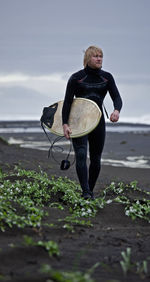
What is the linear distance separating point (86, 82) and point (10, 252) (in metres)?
3.55

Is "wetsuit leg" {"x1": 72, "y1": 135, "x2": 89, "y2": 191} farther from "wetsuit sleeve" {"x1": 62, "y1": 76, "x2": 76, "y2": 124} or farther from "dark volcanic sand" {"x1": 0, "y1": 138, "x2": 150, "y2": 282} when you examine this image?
"dark volcanic sand" {"x1": 0, "y1": 138, "x2": 150, "y2": 282}

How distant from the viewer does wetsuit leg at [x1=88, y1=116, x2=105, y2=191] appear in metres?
6.76

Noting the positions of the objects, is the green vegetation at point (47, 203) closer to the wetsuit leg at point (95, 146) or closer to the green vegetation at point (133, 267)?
the wetsuit leg at point (95, 146)

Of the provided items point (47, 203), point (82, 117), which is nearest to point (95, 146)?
point (82, 117)

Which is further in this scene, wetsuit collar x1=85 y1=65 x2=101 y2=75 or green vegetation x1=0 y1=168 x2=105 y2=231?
wetsuit collar x1=85 y1=65 x2=101 y2=75

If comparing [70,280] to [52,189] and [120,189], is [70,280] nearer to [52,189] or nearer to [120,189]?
[52,189]

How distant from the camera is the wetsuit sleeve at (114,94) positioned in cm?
677

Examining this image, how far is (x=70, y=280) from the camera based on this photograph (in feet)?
9.66

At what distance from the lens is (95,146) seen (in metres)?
6.88

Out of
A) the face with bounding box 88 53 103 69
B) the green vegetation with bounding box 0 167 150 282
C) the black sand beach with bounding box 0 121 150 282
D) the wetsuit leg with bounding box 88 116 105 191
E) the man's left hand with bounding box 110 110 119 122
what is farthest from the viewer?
the wetsuit leg with bounding box 88 116 105 191

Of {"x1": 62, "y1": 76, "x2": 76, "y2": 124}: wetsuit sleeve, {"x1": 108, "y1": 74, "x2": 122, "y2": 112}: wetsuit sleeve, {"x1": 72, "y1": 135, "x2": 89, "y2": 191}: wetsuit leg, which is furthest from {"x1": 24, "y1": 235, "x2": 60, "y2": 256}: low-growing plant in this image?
{"x1": 108, "y1": 74, "x2": 122, "y2": 112}: wetsuit sleeve

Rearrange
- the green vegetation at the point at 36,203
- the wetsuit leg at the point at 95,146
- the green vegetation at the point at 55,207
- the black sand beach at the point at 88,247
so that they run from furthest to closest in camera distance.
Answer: the wetsuit leg at the point at 95,146, the green vegetation at the point at 36,203, the green vegetation at the point at 55,207, the black sand beach at the point at 88,247

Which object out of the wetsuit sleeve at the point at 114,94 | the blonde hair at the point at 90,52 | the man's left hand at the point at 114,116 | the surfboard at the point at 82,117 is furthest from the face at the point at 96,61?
the man's left hand at the point at 114,116

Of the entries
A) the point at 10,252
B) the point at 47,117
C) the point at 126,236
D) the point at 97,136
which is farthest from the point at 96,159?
the point at 10,252
